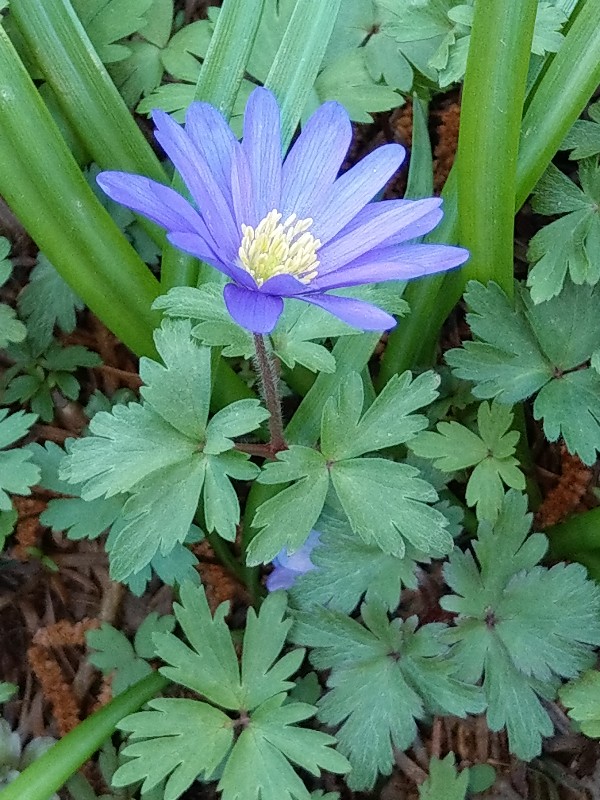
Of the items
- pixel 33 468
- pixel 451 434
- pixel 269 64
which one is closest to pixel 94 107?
pixel 269 64

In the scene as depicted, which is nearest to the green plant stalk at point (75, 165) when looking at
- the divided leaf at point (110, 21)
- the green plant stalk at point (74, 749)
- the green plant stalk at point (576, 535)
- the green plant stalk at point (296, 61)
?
the divided leaf at point (110, 21)

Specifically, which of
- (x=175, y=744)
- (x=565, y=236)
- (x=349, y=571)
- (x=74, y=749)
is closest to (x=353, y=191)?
(x=565, y=236)

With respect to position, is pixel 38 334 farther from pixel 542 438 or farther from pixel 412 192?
pixel 542 438

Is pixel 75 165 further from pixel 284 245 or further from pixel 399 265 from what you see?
pixel 399 265

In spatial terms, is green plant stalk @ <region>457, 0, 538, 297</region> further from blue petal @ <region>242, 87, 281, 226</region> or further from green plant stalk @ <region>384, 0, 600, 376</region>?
blue petal @ <region>242, 87, 281, 226</region>

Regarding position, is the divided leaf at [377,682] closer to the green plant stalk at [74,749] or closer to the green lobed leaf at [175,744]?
the green lobed leaf at [175,744]

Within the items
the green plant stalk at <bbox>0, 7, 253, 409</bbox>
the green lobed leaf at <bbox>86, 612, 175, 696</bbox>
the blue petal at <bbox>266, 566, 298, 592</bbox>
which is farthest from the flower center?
the green lobed leaf at <bbox>86, 612, 175, 696</bbox>

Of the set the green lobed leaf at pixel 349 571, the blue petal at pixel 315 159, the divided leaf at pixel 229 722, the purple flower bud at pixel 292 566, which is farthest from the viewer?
the purple flower bud at pixel 292 566
